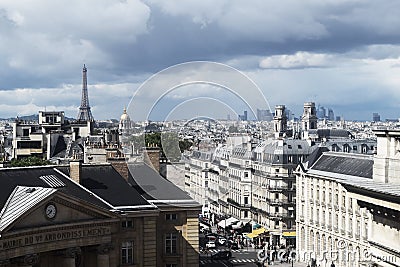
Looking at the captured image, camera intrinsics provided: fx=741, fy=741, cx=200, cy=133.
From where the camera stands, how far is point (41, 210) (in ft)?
158

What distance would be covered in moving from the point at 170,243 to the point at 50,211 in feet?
43.7

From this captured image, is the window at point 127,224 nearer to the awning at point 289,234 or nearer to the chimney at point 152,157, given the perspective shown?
the chimney at point 152,157

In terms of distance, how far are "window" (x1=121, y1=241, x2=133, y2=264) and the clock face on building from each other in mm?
8179

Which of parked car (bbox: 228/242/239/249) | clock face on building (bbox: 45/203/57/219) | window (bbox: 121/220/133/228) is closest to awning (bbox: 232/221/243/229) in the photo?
parked car (bbox: 228/242/239/249)

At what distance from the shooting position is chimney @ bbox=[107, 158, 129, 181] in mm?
61062

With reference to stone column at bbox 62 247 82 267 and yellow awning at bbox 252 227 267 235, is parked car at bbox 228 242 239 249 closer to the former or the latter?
yellow awning at bbox 252 227 267 235

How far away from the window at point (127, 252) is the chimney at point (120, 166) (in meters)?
6.91

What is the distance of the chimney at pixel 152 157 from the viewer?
2267 inches

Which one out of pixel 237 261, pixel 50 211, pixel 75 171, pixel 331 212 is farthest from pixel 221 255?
pixel 50 211

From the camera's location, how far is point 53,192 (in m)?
48.5

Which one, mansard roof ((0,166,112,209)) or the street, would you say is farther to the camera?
the street

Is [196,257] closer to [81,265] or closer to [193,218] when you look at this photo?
[193,218]

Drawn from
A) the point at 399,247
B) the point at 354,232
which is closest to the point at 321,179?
the point at 354,232

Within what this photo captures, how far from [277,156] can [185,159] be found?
64.6m
